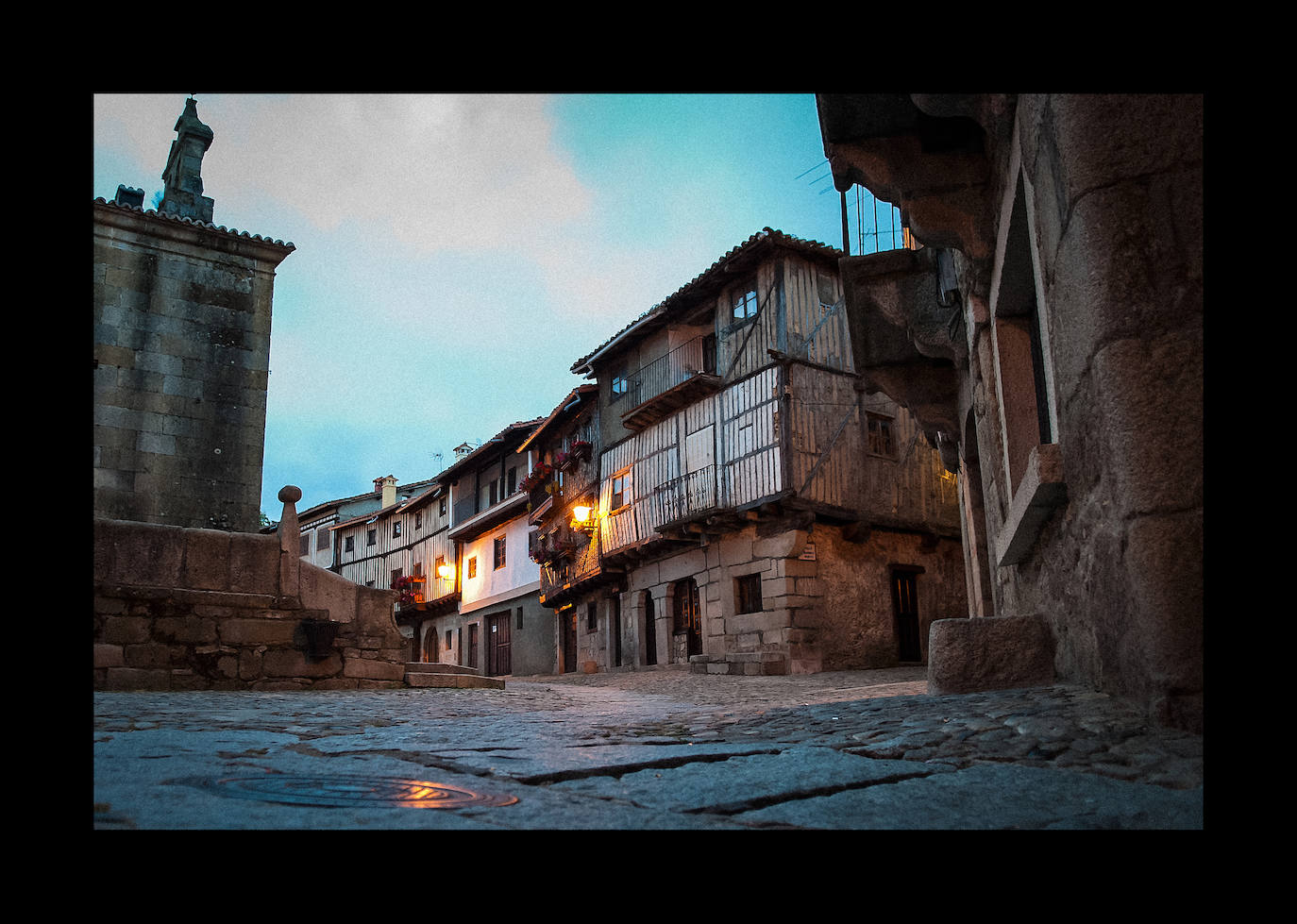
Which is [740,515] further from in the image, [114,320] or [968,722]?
[968,722]

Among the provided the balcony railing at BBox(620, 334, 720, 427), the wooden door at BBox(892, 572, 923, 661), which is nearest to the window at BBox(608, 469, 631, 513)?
the balcony railing at BBox(620, 334, 720, 427)

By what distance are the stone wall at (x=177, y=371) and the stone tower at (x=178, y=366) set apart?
0.01 metres

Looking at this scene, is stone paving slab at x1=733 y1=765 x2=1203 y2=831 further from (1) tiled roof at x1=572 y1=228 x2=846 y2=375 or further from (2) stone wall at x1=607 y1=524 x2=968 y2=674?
(1) tiled roof at x1=572 y1=228 x2=846 y2=375

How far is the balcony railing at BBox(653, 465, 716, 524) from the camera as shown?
17.6m

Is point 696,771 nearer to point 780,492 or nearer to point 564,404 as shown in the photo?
point 780,492

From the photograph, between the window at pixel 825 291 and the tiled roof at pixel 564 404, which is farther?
the tiled roof at pixel 564 404

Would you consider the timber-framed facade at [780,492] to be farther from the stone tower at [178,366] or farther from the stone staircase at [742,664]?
the stone tower at [178,366]

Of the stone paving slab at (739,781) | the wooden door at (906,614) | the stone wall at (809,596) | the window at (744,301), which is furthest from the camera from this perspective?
the window at (744,301)

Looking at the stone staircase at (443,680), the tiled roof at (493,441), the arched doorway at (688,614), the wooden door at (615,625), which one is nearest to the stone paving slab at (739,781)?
the stone staircase at (443,680)

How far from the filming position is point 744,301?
714 inches

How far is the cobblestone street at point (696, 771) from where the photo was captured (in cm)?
204

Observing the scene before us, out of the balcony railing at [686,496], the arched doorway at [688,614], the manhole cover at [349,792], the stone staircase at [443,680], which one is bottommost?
the stone staircase at [443,680]

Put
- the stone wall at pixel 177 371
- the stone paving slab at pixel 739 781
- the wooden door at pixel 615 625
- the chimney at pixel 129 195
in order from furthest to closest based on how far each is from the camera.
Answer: the wooden door at pixel 615 625
the chimney at pixel 129 195
the stone wall at pixel 177 371
the stone paving slab at pixel 739 781

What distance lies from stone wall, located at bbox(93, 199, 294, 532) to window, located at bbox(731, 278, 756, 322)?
9.06 meters
